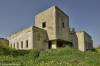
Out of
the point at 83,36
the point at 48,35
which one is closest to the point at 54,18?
the point at 48,35

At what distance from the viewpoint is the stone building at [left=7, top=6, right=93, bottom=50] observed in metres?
23.2

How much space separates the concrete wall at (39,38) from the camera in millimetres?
22884

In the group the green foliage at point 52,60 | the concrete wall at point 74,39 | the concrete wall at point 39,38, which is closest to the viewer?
the green foliage at point 52,60

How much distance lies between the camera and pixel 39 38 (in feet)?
77.8

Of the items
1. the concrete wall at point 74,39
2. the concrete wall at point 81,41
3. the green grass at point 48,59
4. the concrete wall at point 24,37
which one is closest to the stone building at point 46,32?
Result: the concrete wall at point 24,37

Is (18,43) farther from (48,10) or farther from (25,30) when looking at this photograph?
(48,10)

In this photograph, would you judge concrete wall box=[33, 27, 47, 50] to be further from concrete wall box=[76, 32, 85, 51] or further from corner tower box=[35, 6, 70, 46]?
concrete wall box=[76, 32, 85, 51]

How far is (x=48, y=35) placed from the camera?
980 inches

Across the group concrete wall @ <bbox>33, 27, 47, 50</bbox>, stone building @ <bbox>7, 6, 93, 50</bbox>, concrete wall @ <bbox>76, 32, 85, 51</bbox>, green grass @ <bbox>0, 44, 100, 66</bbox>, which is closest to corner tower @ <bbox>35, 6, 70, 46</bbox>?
stone building @ <bbox>7, 6, 93, 50</bbox>

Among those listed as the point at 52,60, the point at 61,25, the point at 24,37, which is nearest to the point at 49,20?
the point at 61,25

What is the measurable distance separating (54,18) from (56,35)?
3.32m

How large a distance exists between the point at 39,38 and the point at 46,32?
7.71ft

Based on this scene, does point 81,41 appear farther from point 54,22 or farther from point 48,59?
point 48,59

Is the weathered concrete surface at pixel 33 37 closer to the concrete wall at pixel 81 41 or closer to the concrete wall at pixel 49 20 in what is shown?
the concrete wall at pixel 49 20
